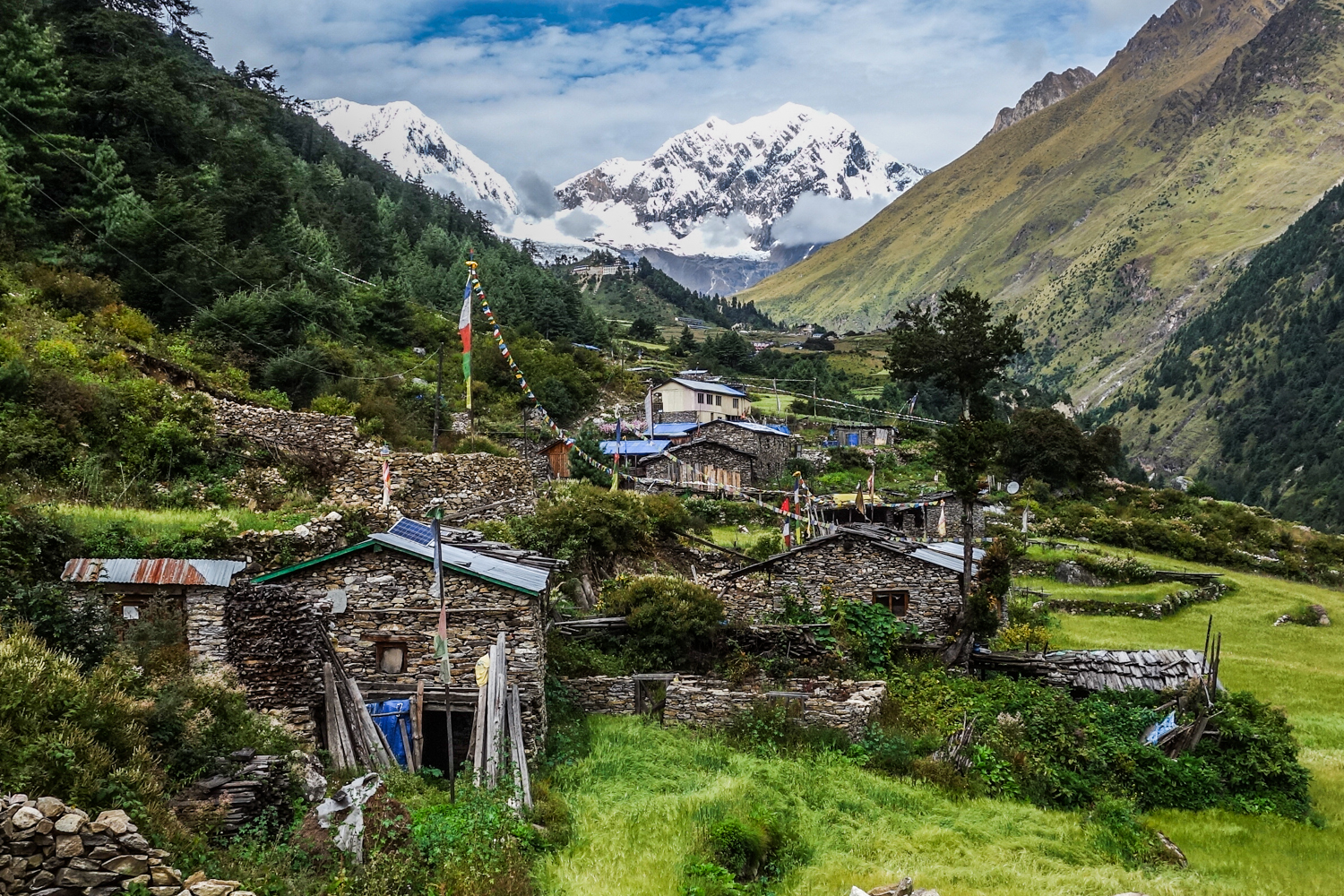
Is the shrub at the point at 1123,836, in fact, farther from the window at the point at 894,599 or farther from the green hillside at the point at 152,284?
the green hillside at the point at 152,284

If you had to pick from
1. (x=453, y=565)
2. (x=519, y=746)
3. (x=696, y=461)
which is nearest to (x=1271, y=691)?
(x=519, y=746)

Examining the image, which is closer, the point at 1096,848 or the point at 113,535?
the point at 1096,848

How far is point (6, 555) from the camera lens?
14.2 m

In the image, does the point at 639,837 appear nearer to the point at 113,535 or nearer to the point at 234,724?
the point at 234,724

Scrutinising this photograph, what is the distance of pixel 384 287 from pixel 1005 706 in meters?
47.8

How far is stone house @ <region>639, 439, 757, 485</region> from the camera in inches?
2266

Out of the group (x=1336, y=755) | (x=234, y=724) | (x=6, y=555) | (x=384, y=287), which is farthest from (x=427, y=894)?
(x=384, y=287)

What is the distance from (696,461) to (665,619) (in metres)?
36.2

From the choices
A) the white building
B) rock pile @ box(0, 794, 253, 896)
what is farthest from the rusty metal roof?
the white building

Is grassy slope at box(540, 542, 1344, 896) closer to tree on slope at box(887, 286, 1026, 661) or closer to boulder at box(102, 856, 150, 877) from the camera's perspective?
boulder at box(102, 856, 150, 877)

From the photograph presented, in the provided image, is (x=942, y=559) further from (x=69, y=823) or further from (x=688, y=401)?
(x=688, y=401)

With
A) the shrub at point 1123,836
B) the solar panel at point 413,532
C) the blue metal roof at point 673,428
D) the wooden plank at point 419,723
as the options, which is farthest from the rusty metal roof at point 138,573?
the blue metal roof at point 673,428

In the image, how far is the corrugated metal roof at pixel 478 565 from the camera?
56.0 ft

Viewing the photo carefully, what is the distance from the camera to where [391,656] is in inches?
678
